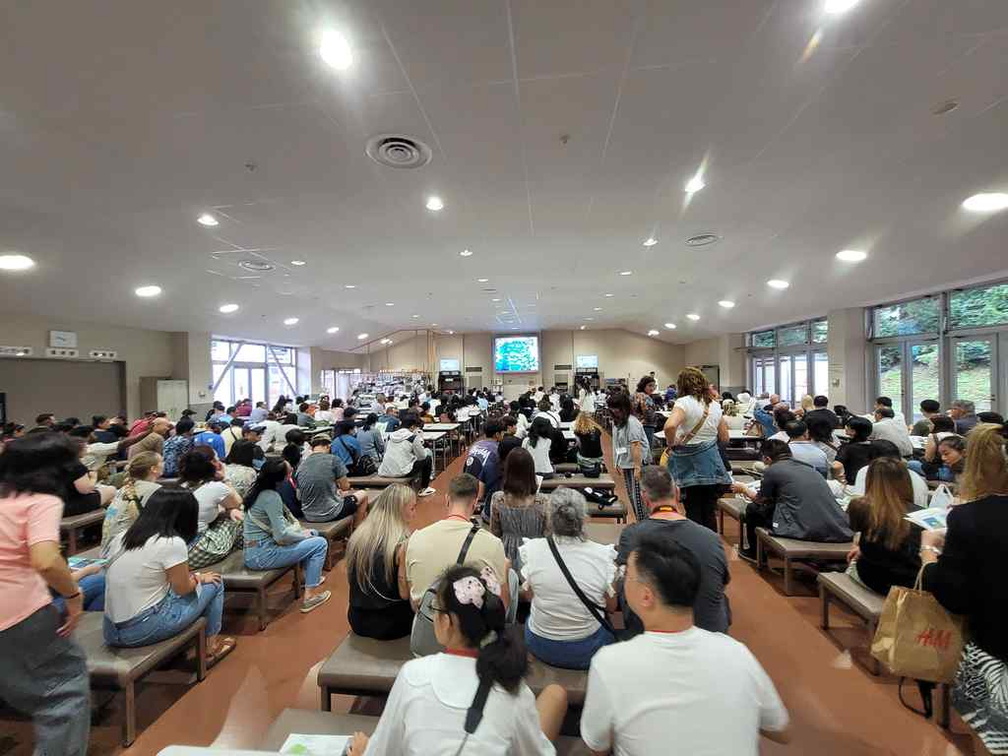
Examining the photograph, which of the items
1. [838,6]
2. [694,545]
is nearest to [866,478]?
[694,545]

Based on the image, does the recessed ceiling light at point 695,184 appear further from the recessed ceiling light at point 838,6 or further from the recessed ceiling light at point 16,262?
the recessed ceiling light at point 16,262

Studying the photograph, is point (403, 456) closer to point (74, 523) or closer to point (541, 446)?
point (541, 446)

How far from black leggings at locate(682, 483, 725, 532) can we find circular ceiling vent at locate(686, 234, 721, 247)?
4384mm

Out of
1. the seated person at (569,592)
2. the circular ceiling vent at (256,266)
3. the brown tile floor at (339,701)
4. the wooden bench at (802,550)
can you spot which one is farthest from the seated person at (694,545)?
the circular ceiling vent at (256,266)

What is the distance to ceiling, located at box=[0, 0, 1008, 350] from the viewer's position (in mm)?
2416

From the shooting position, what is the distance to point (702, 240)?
6.67m

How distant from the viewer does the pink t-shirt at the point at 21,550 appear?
62.1 inches

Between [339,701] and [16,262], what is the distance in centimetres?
778

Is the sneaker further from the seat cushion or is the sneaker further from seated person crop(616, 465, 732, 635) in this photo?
seated person crop(616, 465, 732, 635)

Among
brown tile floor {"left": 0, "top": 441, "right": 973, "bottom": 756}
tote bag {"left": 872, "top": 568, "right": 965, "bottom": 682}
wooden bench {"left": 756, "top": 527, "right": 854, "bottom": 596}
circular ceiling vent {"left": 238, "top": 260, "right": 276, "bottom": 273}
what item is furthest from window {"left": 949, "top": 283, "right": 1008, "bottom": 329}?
circular ceiling vent {"left": 238, "top": 260, "right": 276, "bottom": 273}

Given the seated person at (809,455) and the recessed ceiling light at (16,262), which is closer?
the seated person at (809,455)

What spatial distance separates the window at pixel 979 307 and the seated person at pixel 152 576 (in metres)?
9.82

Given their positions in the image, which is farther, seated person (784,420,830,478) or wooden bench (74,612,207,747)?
seated person (784,420,830,478)

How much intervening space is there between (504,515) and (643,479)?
Result: 3.17ft
